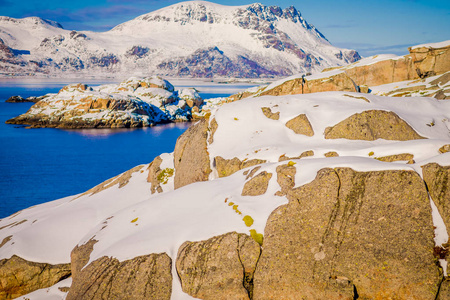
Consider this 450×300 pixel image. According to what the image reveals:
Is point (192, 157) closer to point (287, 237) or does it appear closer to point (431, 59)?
point (287, 237)

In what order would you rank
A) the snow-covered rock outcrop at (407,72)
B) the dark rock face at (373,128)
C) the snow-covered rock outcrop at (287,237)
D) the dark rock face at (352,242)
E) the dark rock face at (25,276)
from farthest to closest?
1. the snow-covered rock outcrop at (407,72)
2. the dark rock face at (373,128)
3. the dark rock face at (25,276)
4. the snow-covered rock outcrop at (287,237)
5. the dark rock face at (352,242)

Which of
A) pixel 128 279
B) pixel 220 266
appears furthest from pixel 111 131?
pixel 220 266

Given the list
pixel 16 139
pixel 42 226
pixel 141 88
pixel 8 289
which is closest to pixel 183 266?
pixel 8 289

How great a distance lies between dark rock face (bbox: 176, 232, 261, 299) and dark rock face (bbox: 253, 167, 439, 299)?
0.40m

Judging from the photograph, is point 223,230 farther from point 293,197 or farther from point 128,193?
point 128,193

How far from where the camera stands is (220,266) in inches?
399

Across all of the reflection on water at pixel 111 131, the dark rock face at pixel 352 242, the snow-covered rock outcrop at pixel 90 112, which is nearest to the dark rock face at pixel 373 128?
the dark rock face at pixel 352 242

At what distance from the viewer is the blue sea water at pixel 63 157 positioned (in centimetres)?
4419

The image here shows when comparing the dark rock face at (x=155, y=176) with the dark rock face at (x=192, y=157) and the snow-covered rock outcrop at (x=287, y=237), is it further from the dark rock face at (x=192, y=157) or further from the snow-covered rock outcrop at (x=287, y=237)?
the snow-covered rock outcrop at (x=287, y=237)

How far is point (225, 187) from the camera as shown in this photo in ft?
44.7

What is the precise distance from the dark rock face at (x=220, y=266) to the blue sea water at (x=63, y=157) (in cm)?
3317

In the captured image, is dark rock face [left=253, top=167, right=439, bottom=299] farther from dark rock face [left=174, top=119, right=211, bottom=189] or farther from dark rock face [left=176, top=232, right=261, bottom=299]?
dark rock face [left=174, top=119, right=211, bottom=189]

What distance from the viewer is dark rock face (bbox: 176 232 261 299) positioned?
979 centimetres

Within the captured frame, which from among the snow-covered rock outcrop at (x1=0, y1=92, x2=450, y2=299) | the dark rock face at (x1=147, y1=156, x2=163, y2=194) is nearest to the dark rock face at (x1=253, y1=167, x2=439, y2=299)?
the snow-covered rock outcrop at (x1=0, y1=92, x2=450, y2=299)
